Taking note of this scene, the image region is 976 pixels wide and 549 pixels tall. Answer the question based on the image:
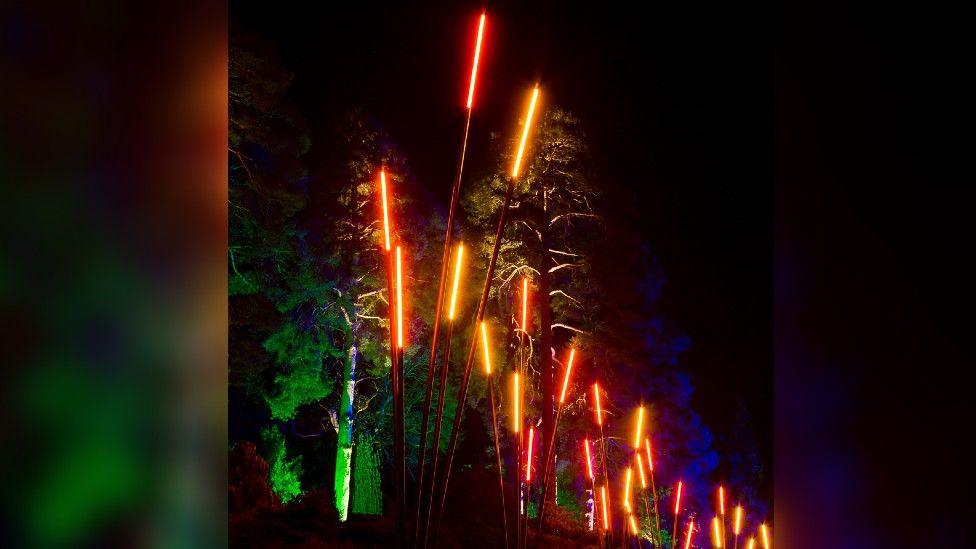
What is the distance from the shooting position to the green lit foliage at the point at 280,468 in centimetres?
1265

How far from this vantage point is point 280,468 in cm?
1299

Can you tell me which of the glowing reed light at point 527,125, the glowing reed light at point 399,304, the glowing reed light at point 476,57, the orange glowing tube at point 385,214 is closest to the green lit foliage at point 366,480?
the glowing reed light at point 399,304

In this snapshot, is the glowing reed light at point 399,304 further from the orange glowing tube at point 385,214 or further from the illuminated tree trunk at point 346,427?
the illuminated tree trunk at point 346,427

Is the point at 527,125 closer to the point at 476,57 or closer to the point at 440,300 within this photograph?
the point at 476,57

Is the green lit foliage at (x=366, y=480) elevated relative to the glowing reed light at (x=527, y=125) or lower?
lower

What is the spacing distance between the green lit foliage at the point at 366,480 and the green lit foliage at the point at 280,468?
3.55 ft

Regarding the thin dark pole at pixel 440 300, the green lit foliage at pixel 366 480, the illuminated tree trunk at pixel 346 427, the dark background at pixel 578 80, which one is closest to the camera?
the thin dark pole at pixel 440 300

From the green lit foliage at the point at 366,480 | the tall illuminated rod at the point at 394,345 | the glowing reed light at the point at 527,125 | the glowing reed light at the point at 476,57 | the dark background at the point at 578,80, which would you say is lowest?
the green lit foliage at the point at 366,480

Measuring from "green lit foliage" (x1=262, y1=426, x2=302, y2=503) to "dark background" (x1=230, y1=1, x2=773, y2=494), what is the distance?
18.4ft

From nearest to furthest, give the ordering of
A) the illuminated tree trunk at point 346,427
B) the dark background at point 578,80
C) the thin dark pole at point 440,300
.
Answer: the thin dark pole at point 440,300 < the dark background at point 578,80 < the illuminated tree trunk at point 346,427

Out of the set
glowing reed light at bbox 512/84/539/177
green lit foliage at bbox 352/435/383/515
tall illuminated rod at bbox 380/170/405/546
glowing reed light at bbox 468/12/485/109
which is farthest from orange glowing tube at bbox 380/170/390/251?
green lit foliage at bbox 352/435/383/515

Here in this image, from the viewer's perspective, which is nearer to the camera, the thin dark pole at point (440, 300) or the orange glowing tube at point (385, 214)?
the orange glowing tube at point (385, 214)

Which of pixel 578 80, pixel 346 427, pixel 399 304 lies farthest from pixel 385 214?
pixel 346 427

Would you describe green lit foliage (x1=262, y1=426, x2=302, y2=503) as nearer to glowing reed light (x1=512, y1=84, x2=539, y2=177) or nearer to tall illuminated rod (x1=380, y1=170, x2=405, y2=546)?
tall illuminated rod (x1=380, y1=170, x2=405, y2=546)
